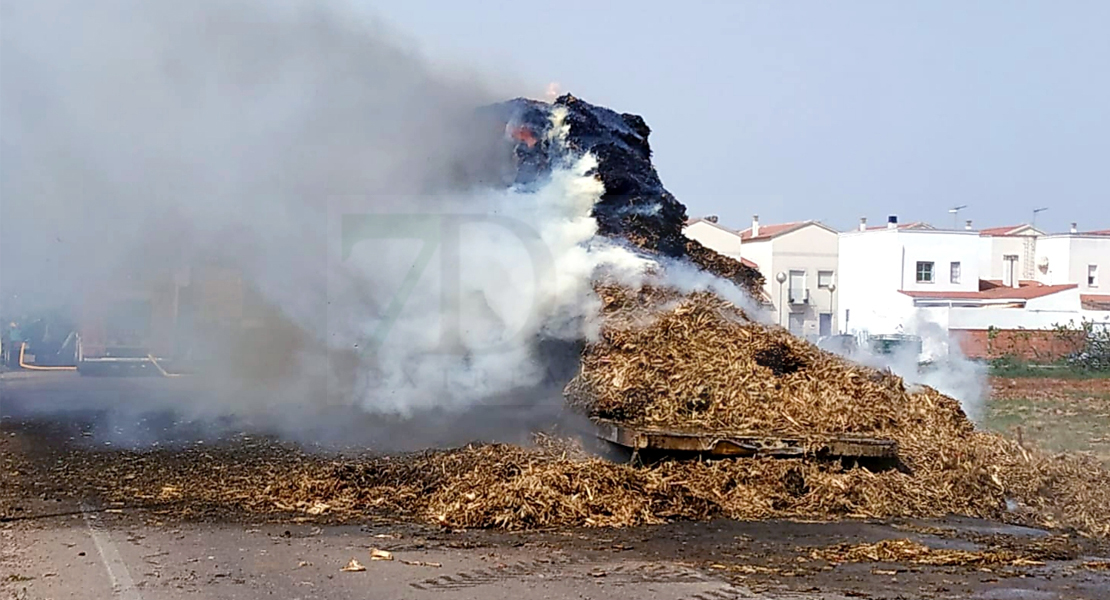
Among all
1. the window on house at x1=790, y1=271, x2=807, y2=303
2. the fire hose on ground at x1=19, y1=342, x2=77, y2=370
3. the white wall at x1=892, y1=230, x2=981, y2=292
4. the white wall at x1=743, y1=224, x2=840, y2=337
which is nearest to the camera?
the fire hose on ground at x1=19, y1=342, x2=77, y2=370

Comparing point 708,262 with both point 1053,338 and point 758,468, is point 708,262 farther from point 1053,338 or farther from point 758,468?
point 1053,338

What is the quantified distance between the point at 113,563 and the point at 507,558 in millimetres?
2810

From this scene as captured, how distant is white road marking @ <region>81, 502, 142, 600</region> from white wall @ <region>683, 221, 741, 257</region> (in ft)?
182

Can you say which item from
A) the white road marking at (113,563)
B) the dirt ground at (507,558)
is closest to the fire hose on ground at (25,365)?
the dirt ground at (507,558)

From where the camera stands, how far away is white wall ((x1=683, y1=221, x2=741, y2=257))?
64.1 m

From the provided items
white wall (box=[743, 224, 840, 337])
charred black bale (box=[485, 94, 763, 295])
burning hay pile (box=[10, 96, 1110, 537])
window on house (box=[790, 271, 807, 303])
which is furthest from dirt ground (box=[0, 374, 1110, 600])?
window on house (box=[790, 271, 807, 303])

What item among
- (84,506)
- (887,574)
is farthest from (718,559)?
(84,506)

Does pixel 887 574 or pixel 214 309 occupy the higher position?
pixel 214 309

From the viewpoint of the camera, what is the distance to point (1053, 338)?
1459 inches

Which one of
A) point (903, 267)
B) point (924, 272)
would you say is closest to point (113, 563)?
point (903, 267)

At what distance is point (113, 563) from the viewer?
8.09 meters

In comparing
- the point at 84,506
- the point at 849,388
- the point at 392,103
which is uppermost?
the point at 392,103

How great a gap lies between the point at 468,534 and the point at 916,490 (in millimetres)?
4343

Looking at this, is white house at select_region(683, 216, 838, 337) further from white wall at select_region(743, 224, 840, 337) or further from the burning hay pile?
the burning hay pile
